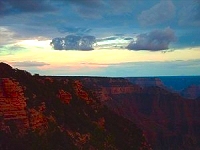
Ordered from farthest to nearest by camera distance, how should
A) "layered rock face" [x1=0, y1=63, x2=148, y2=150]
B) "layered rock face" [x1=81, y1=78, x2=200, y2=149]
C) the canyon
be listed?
"layered rock face" [x1=81, y1=78, x2=200, y2=149] < the canyon < "layered rock face" [x1=0, y1=63, x2=148, y2=150]

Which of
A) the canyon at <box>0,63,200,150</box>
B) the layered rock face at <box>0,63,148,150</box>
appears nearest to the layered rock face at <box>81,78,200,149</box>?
the canyon at <box>0,63,200,150</box>

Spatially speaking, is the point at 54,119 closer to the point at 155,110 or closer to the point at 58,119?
the point at 58,119

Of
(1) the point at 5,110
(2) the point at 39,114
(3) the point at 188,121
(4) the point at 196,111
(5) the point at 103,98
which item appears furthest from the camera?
(4) the point at 196,111

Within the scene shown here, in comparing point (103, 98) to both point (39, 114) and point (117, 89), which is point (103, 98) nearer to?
point (117, 89)

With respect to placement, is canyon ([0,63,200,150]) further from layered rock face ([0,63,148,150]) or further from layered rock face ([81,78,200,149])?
layered rock face ([81,78,200,149])

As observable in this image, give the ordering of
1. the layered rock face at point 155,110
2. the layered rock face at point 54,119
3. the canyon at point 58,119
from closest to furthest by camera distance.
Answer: the layered rock face at point 54,119 → the canyon at point 58,119 → the layered rock face at point 155,110

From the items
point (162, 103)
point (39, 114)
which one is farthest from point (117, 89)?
point (39, 114)

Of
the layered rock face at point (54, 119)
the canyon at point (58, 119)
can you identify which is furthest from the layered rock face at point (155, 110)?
the layered rock face at point (54, 119)

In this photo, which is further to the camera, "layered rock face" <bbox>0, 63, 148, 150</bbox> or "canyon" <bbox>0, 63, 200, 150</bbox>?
"canyon" <bbox>0, 63, 200, 150</bbox>

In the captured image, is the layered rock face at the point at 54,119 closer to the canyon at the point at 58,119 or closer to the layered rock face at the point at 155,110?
the canyon at the point at 58,119
